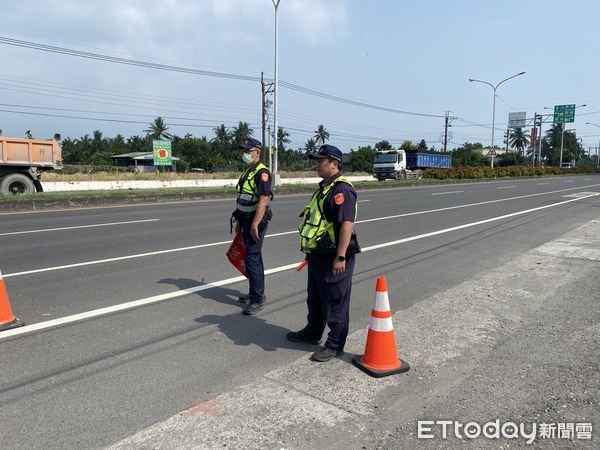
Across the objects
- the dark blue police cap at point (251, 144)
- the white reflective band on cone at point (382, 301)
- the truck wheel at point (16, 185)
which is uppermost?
the dark blue police cap at point (251, 144)

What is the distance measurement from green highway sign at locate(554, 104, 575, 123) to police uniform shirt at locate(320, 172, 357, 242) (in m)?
57.9

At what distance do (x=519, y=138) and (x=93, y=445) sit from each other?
122 metres

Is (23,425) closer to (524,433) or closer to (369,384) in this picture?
(369,384)

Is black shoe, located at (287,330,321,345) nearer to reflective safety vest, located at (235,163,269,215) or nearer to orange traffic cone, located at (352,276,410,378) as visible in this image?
orange traffic cone, located at (352,276,410,378)

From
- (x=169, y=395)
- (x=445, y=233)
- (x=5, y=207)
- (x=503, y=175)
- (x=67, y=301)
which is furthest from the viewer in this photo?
(x=503, y=175)

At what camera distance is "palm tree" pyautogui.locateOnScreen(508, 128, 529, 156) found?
111m

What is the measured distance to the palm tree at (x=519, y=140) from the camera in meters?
111

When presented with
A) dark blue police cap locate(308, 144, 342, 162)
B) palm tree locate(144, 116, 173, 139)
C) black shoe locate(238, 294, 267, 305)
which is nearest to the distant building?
palm tree locate(144, 116, 173, 139)

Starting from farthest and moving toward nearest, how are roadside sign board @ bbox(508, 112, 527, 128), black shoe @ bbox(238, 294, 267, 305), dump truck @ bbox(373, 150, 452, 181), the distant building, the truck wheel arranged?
the distant building, roadside sign board @ bbox(508, 112, 527, 128), dump truck @ bbox(373, 150, 452, 181), the truck wheel, black shoe @ bbox(238, 294, 267, 305)

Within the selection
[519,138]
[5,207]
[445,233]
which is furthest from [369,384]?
[519,138]

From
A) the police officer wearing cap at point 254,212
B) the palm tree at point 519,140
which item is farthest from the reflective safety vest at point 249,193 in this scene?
the palm tree at point 519,140

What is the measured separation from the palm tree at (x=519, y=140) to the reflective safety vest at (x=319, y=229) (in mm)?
119026

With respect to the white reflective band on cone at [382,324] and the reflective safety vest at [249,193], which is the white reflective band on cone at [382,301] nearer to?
the white reflective band on cone at [382,324]

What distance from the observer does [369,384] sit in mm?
3391
